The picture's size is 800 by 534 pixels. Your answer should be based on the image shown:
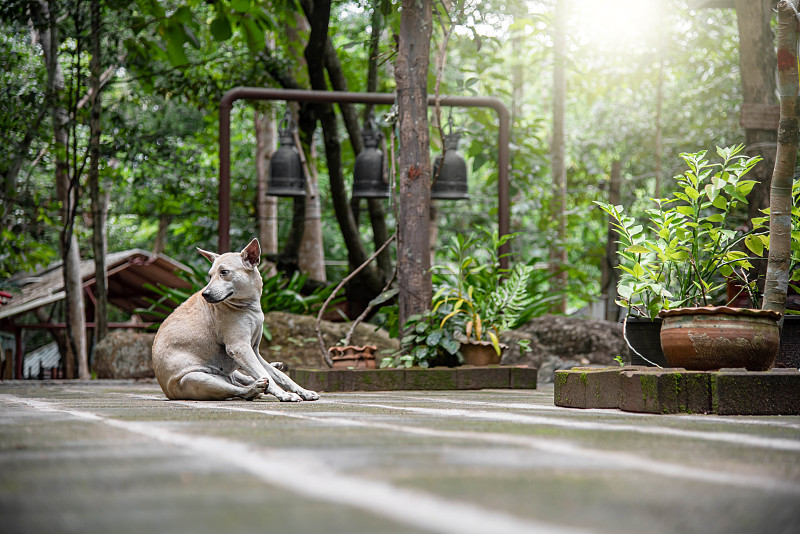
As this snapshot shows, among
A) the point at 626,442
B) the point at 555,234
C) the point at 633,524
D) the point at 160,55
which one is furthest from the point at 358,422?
the point at 555,234

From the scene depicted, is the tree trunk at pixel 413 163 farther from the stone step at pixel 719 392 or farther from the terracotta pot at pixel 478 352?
the stone step at pixel 719 392

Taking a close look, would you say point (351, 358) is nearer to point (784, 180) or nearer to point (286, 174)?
Result: point (286, 174)

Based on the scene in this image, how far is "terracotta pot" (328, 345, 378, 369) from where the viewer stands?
8531 millimetres

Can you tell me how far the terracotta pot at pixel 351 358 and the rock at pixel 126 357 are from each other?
387 centimetres

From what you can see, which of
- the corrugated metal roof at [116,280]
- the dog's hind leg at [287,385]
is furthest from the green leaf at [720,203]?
the corrugated metal roof at [116,280]

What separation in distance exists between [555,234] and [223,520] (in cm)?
1639

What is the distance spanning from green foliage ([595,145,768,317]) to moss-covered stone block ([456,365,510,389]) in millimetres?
2330

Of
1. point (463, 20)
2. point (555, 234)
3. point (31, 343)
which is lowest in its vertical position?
point (31, 343)

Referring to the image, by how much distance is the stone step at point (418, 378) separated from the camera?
792cm

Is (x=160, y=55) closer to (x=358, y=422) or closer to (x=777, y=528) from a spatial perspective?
→ (x=358, y=422)

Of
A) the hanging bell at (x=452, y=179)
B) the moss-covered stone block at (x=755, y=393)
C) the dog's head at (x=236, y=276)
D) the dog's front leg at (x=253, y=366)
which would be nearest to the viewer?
the moss-covered stone block at (x=755, y=393)

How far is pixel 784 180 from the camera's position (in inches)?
204

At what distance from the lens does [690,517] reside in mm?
1657

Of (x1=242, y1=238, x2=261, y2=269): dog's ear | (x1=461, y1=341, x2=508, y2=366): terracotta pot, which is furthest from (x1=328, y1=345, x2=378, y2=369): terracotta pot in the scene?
(x1=242, y1=238, x2=261, y2=269): dog's ear
